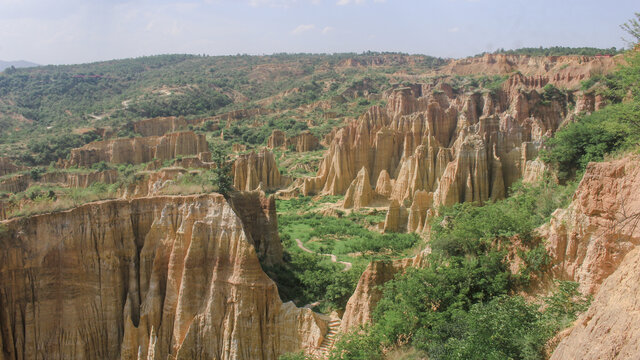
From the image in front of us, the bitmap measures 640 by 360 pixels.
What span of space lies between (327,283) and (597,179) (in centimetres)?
1061

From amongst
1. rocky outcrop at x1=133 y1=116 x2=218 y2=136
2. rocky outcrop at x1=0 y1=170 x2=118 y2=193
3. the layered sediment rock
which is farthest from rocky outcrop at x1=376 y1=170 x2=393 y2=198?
rocky outcrop at x1=133 y1=116 x2=218 y2=136

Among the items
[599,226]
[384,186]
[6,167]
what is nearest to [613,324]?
[599,226]

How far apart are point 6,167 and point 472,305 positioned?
56782 mm

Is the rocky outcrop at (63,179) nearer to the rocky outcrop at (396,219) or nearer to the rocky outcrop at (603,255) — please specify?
the rocky outcrop at (396,219)

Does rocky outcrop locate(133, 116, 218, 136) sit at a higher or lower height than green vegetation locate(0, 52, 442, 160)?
lower

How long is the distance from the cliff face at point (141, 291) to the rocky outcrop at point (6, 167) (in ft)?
150

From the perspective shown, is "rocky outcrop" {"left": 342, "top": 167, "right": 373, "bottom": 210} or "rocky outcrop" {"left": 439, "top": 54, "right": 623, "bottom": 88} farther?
"rocky outcrop" {"left": 439, "top": 54, "right": 623, "bottom": 88}

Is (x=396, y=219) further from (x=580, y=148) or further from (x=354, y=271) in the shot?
(x=354, y=271)

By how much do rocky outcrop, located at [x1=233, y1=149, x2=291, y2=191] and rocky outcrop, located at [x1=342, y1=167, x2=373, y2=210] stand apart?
477 inches

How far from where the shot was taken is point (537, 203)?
626 inches

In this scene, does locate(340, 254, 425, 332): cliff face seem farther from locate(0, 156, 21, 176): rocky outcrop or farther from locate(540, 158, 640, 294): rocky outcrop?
locate(0, 156, 21, 176): rocky outcrop

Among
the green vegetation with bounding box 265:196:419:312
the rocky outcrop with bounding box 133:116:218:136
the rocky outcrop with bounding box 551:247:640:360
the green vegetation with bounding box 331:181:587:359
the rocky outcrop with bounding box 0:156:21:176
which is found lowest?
the green vegetation with bounding box 265:196:419:312

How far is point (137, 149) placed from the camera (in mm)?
60656

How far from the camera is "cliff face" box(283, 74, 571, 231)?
28.3 metres
